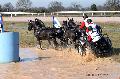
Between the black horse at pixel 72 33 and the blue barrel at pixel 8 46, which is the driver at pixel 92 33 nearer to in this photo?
the black horse at pixel 72 33

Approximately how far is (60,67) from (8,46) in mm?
2630

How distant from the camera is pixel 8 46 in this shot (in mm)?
18484

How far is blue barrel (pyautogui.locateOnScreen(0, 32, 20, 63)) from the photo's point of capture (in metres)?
18.3

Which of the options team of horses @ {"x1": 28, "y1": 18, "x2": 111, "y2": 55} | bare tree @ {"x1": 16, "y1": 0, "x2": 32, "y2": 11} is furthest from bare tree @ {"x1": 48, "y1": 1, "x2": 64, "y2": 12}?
team of horses @ {"x1": 28, "y1": 18, "x2": 111, "y2": 55}

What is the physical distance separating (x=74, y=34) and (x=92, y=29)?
1.52 m

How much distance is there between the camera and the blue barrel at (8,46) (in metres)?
18.3

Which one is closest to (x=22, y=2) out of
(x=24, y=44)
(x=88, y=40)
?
(x=24, y=44)

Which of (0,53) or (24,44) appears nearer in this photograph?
(0,53)

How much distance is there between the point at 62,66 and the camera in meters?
17.4

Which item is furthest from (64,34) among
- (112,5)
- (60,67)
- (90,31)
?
(112,5)

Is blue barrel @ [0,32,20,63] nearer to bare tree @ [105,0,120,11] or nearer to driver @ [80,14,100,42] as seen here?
driver @ [80,14,100,42]

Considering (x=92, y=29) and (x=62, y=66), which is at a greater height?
(x=92, y=29)

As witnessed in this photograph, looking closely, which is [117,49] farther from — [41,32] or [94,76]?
[94,76]

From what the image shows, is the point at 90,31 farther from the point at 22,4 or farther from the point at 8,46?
the point at 22,4
